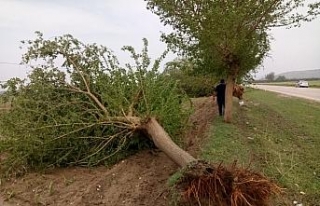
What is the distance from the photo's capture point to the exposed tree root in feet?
19.0

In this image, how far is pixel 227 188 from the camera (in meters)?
5.86

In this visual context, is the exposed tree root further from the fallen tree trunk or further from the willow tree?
the willow tree

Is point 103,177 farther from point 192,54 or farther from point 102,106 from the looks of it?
point 192,54

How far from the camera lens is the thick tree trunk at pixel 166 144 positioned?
23.1 feet

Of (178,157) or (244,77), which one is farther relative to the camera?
(244,77)

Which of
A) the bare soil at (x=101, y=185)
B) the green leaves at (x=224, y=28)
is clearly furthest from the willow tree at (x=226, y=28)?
the bare soil at (x=101, y=185)

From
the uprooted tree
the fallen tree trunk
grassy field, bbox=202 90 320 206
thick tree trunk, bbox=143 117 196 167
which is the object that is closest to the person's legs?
grassy field, bbox=202 90 320 206

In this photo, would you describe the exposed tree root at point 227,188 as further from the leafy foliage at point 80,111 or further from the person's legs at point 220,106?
the person's legs at point 220,106

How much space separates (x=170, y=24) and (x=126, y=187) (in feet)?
24.6

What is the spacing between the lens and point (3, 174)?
9203 mm

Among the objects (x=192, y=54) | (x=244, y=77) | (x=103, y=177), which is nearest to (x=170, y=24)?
(x=192, y=54)

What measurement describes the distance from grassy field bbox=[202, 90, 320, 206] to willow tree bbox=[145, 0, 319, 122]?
183cm

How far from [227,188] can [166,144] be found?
84.7 inches

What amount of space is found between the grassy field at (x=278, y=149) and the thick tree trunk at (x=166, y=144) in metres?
1.10
